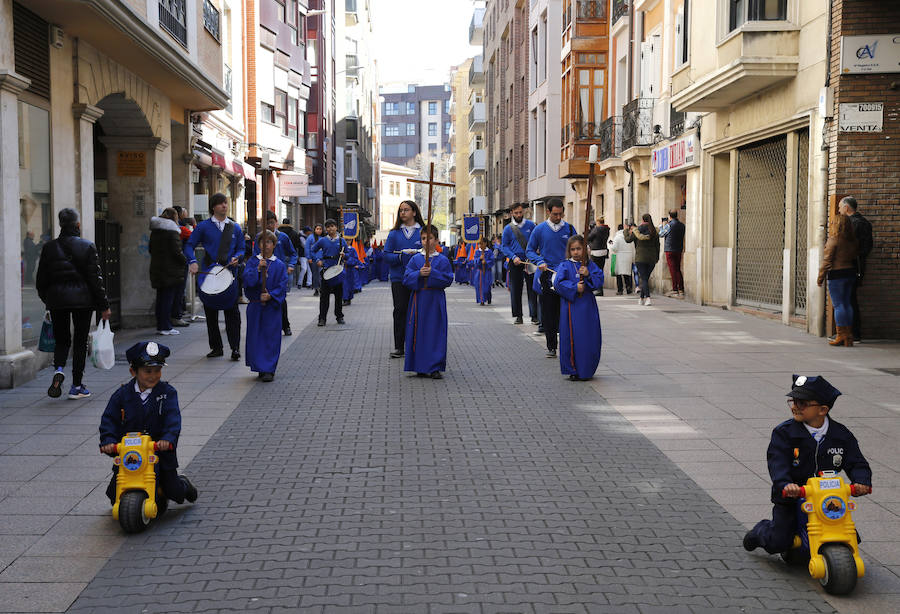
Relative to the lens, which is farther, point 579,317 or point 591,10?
point 591,10

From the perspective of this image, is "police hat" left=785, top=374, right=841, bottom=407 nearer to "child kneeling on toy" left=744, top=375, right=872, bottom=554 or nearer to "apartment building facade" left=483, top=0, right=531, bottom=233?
"child kneeling on toy" left=744, top=375, right=872, bottom=554

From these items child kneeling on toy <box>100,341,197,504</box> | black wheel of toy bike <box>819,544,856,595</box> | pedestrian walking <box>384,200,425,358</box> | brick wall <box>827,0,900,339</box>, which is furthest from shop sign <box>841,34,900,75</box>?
child kneeling on toy <box>100,341,197,504</box>

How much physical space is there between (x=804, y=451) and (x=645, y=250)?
639 inches

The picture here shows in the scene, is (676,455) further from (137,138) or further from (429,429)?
(137,138)

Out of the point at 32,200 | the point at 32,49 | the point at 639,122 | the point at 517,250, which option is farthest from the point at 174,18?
the point at 639,122

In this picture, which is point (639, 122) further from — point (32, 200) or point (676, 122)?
point (32, 200)

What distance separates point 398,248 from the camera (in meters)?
11.3

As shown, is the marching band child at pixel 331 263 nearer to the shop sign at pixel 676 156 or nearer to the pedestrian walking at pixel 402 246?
the pedestrian walking at pixel 402 246

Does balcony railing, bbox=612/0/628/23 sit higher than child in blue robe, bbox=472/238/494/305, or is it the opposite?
balcony railing, bbox=612/0/628/23

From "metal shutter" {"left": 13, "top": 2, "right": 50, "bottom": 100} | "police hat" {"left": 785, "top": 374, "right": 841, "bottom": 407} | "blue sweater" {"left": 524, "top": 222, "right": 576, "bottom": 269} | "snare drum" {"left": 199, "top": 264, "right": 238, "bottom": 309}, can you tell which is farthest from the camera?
"blue sweater" {"left": 524, "top": 222, "right": 576, "bottom": 269}

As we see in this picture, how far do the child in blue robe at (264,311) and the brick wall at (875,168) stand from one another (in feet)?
25.4

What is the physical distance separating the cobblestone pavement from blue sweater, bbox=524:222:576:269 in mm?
4039

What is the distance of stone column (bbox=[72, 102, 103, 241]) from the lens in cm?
1234

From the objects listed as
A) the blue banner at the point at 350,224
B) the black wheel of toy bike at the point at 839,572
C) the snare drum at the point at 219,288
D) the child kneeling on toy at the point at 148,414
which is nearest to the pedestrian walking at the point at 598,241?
the blue banner at the point at 350,224
